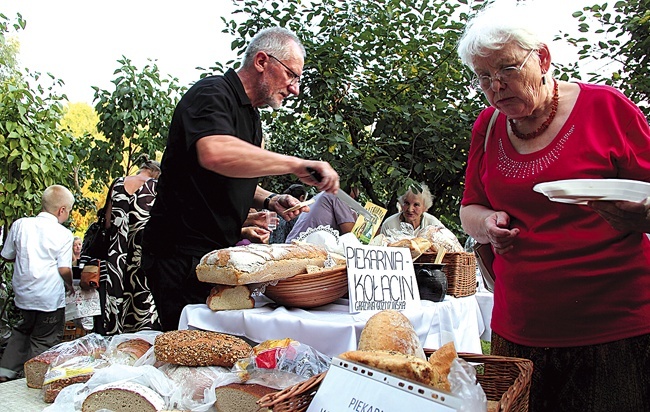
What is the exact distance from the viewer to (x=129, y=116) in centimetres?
619

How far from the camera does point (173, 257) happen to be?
2.02m

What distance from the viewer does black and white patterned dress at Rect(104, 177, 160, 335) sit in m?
3.15

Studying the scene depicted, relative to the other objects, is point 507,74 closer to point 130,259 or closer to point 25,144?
point 130,259

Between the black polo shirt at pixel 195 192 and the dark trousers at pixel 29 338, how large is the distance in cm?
338

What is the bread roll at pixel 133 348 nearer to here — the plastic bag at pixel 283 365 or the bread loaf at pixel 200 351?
the bread loaf at pixel 200 351

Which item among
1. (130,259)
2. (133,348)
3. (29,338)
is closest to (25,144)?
(29,338)

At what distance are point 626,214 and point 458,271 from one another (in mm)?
1044

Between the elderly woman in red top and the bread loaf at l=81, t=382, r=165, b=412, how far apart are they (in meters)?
1.03

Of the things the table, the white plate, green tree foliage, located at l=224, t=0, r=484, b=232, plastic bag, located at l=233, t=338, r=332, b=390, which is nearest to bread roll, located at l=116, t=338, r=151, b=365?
plastic bag, located at l=233, t=338, r=332, b=390

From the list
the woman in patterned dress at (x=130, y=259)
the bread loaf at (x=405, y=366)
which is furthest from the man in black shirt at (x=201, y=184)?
the woman in patterned dress at (x=130, y=259)

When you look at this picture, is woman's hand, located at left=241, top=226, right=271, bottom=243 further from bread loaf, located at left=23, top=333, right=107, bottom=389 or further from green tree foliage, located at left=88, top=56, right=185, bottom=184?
green tree foliage, located at left=88, top=56, right=185, bottom=184

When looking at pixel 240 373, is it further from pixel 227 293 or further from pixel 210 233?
pixel 210 233

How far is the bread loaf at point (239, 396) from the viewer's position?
135cm

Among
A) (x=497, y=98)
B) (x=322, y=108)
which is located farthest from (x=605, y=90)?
(x=322, y=108)
